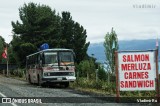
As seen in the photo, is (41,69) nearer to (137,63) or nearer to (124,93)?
(124,93)

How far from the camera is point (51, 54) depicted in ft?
100

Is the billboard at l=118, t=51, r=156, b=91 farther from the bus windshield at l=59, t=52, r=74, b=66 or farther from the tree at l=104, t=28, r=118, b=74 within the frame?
the tree at l=104, t=28, r=118, b=74

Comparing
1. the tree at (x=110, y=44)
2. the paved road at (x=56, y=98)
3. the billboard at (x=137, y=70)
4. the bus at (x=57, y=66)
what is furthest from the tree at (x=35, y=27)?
the billboard at (x=137, y=70)

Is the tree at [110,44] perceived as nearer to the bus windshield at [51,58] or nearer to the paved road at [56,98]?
the bus windshield at [51,58]

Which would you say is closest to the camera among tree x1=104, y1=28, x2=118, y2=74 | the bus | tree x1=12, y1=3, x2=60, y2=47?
the bus

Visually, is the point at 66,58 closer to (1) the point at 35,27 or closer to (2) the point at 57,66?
(2) the point at 57,66

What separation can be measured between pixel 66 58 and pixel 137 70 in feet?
49.4

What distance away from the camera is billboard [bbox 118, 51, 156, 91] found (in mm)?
15672

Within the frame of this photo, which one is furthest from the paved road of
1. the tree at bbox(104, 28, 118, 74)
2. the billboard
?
the tree at bbox(104, 28, 118, 74)

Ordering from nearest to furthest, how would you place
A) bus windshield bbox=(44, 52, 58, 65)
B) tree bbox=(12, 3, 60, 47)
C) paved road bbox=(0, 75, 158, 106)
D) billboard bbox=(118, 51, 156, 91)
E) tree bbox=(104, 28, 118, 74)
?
billboard bbox=(118, 51, 156, 91) < paved road bbox=(0, 75, 158, 106) < bus windshield bbox=(44, 52, 58, 65) < tree bbox=(104, 28, 118, 74) < tree bbox=(12, 3, 60, 47)

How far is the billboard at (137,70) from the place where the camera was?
15.7m

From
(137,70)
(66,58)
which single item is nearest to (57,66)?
(66,58)

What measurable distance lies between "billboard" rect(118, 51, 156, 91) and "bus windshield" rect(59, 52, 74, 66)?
1466cm

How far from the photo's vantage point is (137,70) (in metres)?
15.8
